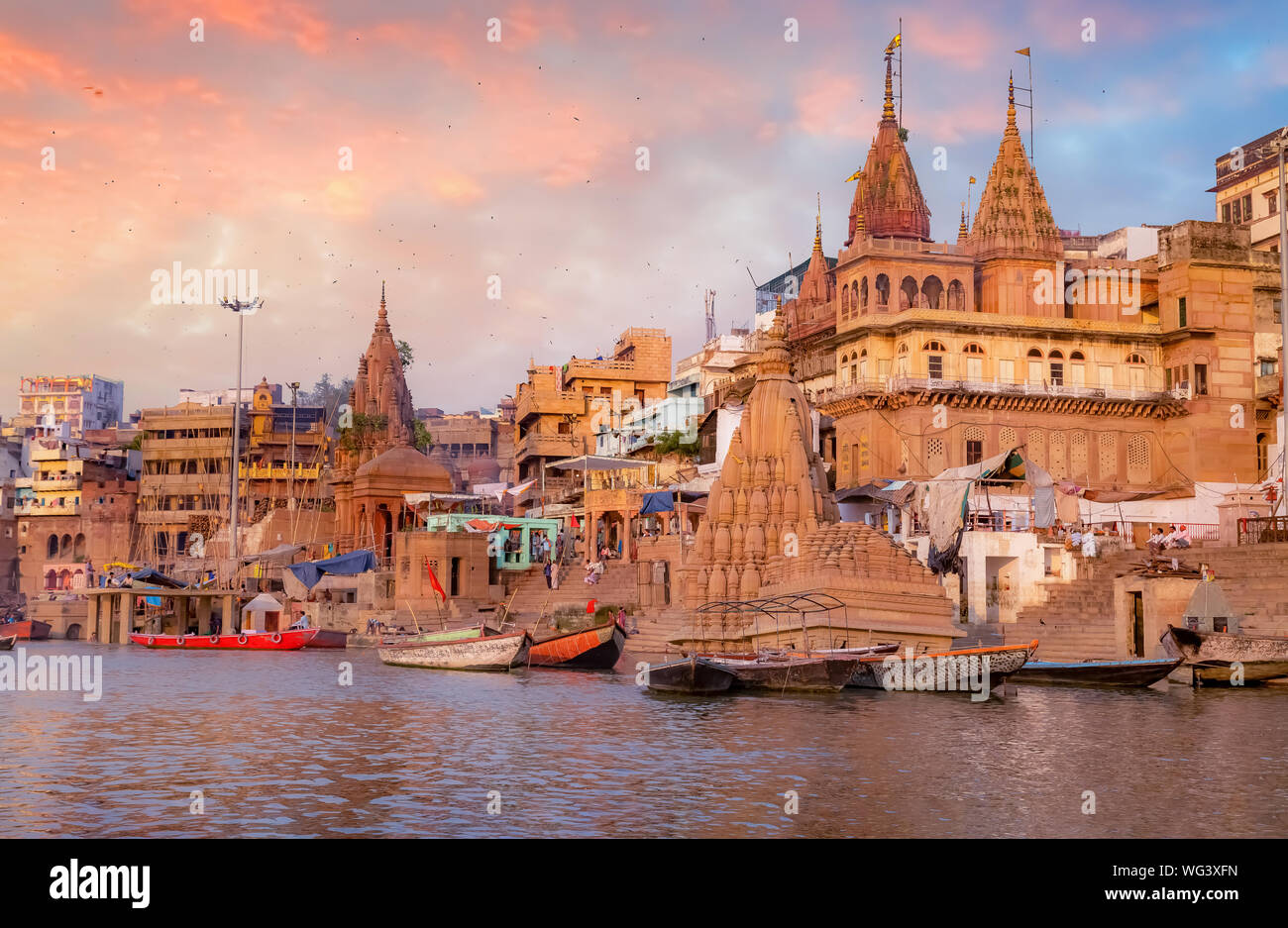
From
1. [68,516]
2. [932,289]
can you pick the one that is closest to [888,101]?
[932,289]

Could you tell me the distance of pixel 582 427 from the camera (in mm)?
84250

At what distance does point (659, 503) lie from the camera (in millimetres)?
54781

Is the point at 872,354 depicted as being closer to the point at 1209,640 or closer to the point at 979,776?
the point at 1209,640

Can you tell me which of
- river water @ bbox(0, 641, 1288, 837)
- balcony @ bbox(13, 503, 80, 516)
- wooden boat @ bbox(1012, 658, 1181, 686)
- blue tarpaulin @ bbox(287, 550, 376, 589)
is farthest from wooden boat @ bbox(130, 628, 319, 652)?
balcony @ bbox(13, 503, 80, 516)

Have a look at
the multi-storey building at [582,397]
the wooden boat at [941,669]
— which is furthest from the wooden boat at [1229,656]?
the multi-storey building at [582,397]

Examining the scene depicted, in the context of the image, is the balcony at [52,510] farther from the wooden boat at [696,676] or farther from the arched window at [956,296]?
the wooden boat at [696,676]

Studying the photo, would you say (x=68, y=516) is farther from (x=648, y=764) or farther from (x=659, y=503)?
(x=648, y=764)

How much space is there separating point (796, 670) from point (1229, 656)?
10.5 metres

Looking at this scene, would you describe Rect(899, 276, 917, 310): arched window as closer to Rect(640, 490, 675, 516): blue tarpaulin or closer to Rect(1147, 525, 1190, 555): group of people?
Rect(640, 490, 675, 516): blue tarpaulin

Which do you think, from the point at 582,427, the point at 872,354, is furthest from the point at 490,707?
the point at 582,427

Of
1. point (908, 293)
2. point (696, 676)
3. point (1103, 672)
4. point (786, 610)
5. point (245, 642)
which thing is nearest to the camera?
point (696, 676)

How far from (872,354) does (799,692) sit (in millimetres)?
27681

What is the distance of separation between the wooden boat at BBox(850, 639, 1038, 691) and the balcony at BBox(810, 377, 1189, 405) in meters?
24.1
